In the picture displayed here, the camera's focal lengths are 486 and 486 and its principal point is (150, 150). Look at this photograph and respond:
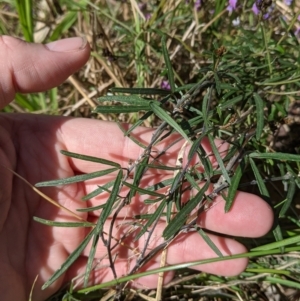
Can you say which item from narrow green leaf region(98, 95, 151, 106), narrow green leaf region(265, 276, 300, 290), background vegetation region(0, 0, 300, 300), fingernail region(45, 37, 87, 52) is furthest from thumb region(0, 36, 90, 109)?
narrow green leaf region(265, 276, 300, 290)

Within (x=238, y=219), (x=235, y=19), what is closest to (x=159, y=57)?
(x=235, y=19)

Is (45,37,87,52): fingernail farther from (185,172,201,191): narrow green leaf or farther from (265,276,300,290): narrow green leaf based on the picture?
(265,276,300,290): narrow green leaf

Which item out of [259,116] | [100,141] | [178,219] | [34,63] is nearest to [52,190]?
[100,141]

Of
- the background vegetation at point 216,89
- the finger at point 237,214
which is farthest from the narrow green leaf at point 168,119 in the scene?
the finger at point 237,214

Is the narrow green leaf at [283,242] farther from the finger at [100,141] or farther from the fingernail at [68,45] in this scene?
the fingernail at [68,45]

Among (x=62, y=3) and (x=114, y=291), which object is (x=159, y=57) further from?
(x=114, y=291)


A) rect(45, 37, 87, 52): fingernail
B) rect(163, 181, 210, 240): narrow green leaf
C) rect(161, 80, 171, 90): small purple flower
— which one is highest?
rect(45, 37, 87, 52): fingernail

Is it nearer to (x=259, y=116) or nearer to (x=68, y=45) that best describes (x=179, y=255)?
(x=259, y=116)
